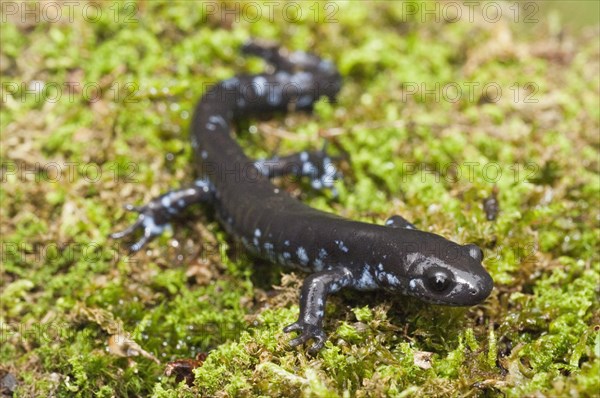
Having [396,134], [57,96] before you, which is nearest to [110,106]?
[57,96]

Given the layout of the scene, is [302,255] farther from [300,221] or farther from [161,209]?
[161,209]

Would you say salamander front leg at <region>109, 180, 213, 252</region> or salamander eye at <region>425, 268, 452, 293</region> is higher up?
salamander eye at <region>425, 268, 452, 293</region>

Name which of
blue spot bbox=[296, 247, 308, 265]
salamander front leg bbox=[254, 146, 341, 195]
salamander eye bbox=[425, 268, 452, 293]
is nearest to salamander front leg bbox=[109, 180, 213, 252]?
salamander front leg bbox=[254, 146, 341, 195]

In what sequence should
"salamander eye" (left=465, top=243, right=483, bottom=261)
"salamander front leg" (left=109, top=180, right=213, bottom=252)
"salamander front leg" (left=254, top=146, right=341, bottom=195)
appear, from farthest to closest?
"salamander front leg" (left=254, top=146, right=341, bottom=195) → "salamander front leg" (left=109, top=180, right=213, bottom=252) → "salamander eye" (left=465, top=243, right=483, bottom=261)

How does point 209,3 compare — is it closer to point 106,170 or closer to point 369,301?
point 106,170

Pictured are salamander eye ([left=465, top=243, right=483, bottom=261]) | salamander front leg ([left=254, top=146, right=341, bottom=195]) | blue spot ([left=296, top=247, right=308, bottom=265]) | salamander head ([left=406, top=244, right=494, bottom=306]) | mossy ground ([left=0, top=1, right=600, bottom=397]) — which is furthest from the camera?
salamander front leg ([left=254, top=146, right=341, bottom=195])

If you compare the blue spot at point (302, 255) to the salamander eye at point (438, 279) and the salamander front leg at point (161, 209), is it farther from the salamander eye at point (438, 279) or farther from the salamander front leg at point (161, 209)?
the salamander front leg at point (161, 209)

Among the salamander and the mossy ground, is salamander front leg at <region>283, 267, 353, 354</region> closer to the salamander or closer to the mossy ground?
the salamander

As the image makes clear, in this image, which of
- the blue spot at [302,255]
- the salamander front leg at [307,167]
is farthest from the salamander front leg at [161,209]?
the blue spot at [302,255]
